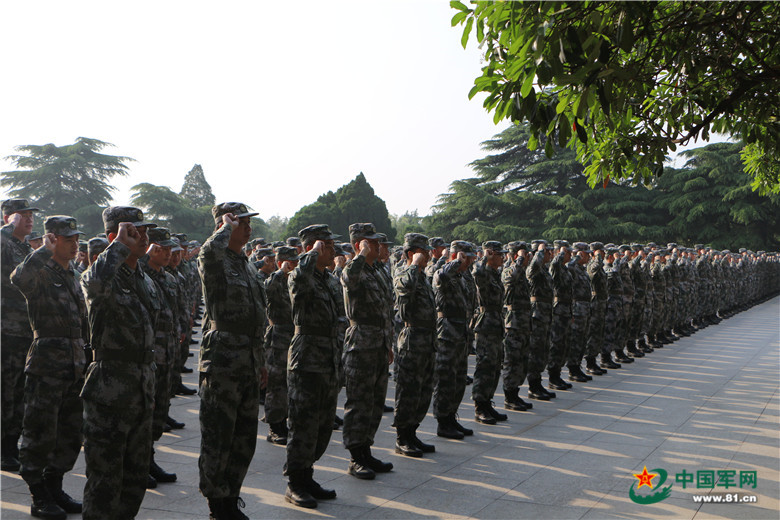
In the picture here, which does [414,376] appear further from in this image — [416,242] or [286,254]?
[286,254]

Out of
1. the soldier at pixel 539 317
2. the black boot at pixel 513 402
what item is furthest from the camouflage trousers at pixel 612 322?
the black boot at pixel 513 402

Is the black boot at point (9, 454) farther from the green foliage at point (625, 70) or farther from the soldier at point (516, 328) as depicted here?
the soldier at point (516, 328)

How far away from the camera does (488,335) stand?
7617 millimetres

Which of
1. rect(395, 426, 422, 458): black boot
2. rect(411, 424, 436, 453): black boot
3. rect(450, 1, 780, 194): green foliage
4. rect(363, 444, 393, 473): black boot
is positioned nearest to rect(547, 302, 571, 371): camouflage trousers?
rect(450, 1, 780, 194): green foliage

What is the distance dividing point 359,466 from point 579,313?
6.06m

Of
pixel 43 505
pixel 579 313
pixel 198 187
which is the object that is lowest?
pixel 43 505

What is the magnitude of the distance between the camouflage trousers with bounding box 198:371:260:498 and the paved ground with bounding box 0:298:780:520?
1.78ft

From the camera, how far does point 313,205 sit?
31.6 meters

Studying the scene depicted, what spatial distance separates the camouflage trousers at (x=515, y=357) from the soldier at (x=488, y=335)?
57cm

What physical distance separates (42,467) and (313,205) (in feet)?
90.3

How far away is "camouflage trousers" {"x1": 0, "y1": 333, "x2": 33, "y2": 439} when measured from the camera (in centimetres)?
540

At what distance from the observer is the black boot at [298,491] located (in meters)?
4.69

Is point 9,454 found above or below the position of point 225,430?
below

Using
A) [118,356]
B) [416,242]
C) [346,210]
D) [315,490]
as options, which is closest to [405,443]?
[315,490]
